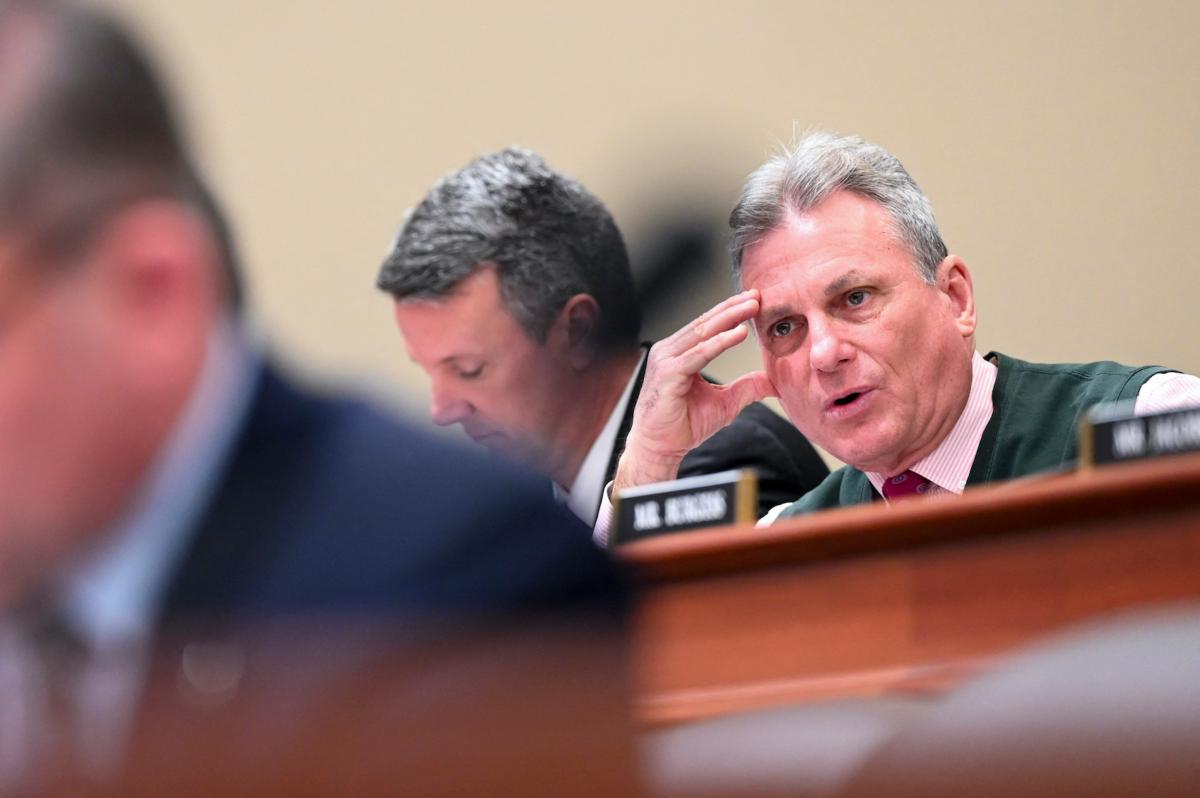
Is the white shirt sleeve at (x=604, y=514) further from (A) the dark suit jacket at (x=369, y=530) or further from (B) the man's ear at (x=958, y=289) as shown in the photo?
(A) the dark suit jacket at (x=369, y=530)

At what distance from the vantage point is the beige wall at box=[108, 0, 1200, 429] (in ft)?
9.88

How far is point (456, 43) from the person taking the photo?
3.61 metres

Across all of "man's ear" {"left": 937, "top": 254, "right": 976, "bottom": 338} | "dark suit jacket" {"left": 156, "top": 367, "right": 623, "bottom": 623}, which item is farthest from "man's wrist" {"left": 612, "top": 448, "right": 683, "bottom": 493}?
"dark suit jacket" {"left": 156, "top": 367, "right": 623, "bottom": 623}

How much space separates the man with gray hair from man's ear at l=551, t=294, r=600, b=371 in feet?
1.28

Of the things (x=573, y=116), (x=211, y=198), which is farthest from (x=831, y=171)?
(x=211, y=198)

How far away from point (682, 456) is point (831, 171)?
52 cm

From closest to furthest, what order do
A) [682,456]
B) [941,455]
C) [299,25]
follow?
[941,455] < [682,456] < [299,25]

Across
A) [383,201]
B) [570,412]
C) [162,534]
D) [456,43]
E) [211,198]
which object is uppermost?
[456,43]

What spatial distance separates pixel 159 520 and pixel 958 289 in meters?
1.84

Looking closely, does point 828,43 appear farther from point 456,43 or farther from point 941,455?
point 941,455

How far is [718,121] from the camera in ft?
10.8

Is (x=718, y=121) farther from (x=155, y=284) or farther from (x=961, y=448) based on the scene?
(x=155, y=284)

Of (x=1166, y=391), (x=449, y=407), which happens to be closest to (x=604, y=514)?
(x=449, y=407)

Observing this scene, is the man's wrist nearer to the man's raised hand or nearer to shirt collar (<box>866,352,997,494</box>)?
the man's raised hand
